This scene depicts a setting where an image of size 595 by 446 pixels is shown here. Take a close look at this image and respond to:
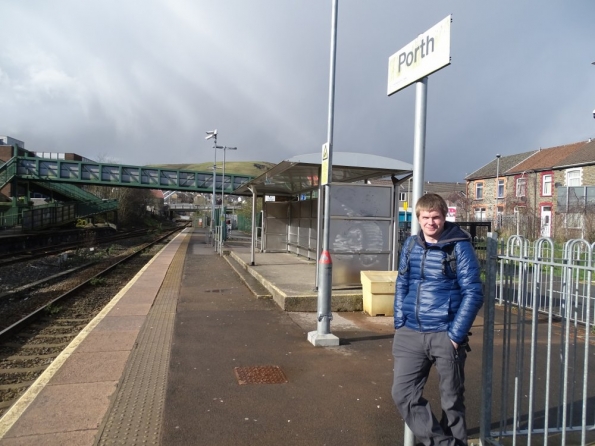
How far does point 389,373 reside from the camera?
17.0ft

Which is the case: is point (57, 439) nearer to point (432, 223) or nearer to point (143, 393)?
point (143, 393)

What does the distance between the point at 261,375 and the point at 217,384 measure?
518 millimetres

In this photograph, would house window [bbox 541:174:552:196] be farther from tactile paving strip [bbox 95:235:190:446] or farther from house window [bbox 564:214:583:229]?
tactile paving strip [bbox 95:235:190:446]

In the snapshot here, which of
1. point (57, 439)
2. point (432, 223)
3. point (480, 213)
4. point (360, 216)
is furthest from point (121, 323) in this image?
point (480, 213)

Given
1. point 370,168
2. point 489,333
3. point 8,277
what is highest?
point 370,168

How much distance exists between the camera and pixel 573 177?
33.4 m

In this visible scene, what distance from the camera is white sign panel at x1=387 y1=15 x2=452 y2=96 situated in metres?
3.33

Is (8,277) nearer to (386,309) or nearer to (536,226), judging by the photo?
(386,309)

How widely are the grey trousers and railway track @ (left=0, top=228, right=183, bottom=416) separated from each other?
13.6ft

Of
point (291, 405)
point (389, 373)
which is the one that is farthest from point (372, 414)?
point (389, 373)

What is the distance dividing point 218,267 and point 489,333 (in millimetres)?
13675

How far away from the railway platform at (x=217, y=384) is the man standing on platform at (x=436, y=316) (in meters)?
0.67

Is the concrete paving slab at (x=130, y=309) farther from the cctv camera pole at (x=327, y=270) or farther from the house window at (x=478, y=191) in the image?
the house window at (x=478, y=191)

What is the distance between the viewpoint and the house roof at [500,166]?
40781 millimetres
